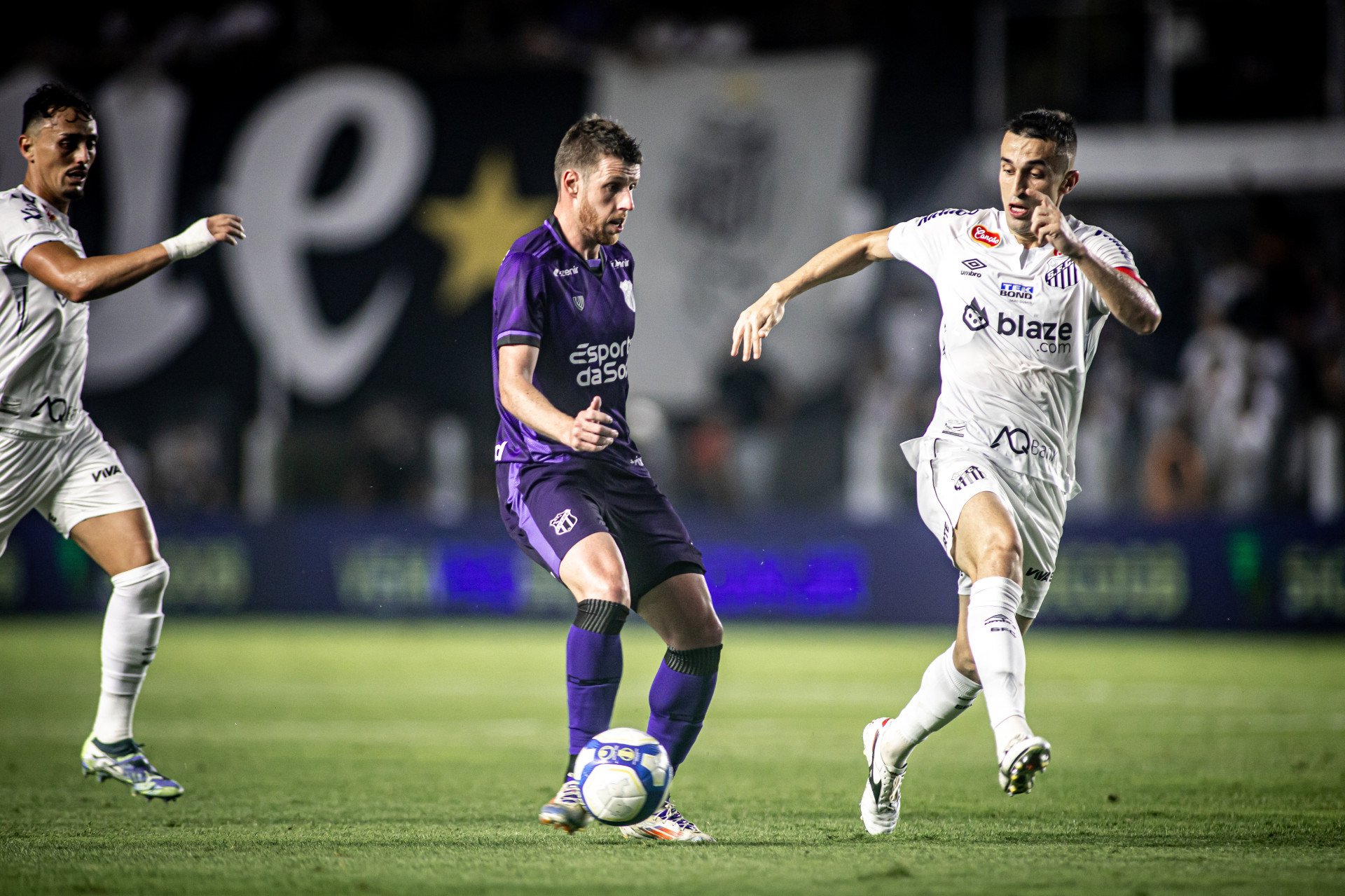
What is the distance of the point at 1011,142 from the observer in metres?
5.66

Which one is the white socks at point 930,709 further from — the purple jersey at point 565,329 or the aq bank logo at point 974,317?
the purple jersey at point 565,329

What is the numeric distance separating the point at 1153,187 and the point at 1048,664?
321 inches

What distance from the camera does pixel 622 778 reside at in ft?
17.6

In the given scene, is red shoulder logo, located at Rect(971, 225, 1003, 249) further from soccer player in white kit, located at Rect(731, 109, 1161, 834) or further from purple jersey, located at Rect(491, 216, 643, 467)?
purple jersey, located at Rect(491, 216, 643, 467)

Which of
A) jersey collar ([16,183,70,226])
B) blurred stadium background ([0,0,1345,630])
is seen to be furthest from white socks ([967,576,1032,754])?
blurred stadium background ([0,0,1345,630])

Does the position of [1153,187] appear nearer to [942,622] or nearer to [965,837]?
[942,622]

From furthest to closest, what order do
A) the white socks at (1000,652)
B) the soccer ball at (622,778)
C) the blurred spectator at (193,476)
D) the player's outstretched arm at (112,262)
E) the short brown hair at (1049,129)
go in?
the blurred spectator at (193,476) → the player's outstretched arm at (112,262) → the short brown hair at (1049,129) → the soccer ball at (622,778) → the white socks at (1000,652)

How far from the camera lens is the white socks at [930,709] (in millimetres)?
5863

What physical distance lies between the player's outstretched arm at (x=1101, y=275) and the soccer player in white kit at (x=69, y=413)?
3004 mm

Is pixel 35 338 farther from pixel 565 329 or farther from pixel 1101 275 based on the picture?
pixel 1101 275

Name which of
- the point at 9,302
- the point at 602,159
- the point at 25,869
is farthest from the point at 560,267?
the point at 25,869

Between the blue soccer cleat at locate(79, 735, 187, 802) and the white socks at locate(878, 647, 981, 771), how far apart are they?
9.18 ft

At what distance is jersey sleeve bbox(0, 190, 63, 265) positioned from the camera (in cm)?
622

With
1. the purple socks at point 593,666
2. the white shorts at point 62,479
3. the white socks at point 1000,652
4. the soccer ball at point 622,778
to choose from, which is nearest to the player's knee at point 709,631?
the purple socks at point 593,666
